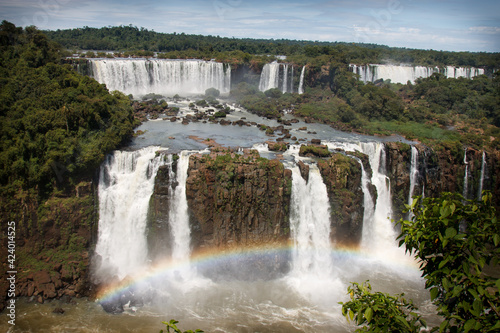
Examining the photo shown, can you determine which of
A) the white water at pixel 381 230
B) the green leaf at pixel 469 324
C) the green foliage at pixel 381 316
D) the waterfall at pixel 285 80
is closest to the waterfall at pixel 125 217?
the white water at pixel 381 230

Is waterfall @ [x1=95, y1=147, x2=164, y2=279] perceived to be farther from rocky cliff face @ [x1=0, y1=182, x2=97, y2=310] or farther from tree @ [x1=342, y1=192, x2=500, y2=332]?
tree @ [x1=342, y1=192, x2=500, y2=332]

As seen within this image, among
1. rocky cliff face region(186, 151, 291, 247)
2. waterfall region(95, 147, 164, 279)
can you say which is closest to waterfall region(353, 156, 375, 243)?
rocky cliff face region(186, 151, 291, 247)

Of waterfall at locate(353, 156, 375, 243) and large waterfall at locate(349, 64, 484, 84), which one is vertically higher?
large waterfall at locate(349, 64, 484, 84)

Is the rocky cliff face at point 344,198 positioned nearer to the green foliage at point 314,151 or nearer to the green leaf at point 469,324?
the green foliage at point 314,151

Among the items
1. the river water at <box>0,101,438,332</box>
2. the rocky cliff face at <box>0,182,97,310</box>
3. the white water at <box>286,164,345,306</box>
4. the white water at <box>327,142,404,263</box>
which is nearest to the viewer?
the river water at <box>0,101,438,332</box>

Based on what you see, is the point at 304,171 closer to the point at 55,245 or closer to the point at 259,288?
the point at 259,288
